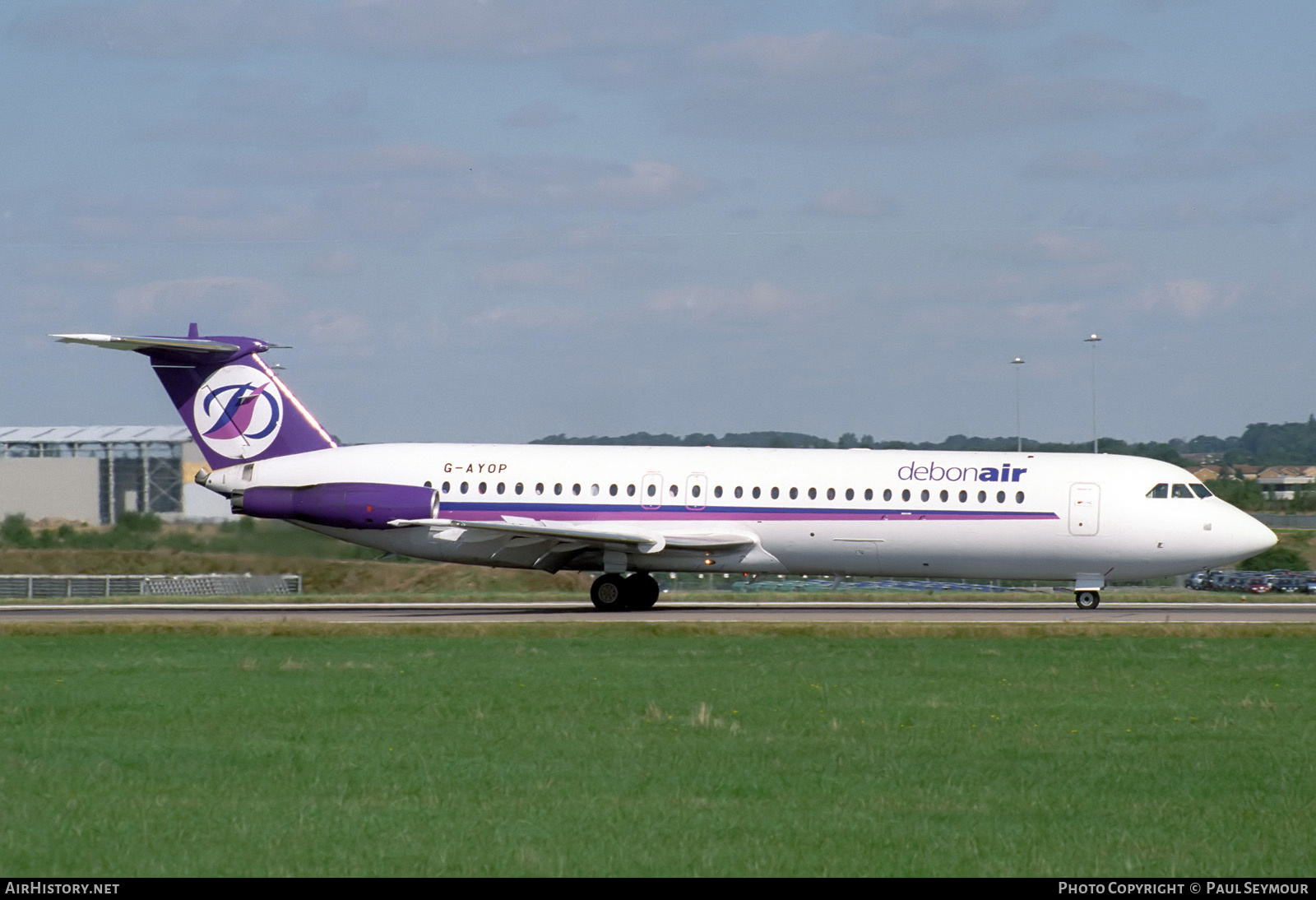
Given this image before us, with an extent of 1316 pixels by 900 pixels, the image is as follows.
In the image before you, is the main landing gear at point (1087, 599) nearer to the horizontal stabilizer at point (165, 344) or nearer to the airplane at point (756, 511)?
the airplane at point (756, 511)

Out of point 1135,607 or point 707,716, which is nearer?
point 707,716

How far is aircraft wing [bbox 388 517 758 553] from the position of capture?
3259cm

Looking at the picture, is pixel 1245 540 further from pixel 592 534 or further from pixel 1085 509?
pixel 592 534

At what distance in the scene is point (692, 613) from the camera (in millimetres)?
33312

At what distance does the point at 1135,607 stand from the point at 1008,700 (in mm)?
18452

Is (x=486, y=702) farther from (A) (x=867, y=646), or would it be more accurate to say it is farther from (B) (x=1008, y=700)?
(A) (x=867, y=646)

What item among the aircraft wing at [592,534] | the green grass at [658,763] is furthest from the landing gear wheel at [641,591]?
the green grass at [658,763]

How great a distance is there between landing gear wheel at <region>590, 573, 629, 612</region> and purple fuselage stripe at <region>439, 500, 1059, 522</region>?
59.8 inches

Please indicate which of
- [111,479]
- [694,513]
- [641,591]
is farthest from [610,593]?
[111,479]

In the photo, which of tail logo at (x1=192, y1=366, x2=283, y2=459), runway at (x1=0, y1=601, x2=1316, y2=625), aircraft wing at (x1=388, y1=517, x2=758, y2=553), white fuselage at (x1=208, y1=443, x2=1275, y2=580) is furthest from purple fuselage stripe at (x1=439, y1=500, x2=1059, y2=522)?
tail logo at (x1=192, y1=366, x2=283, y2=459)

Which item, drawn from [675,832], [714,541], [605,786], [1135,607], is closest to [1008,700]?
[605,786]

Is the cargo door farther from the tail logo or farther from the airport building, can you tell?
the airport building

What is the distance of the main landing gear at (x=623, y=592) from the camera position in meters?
34.3
